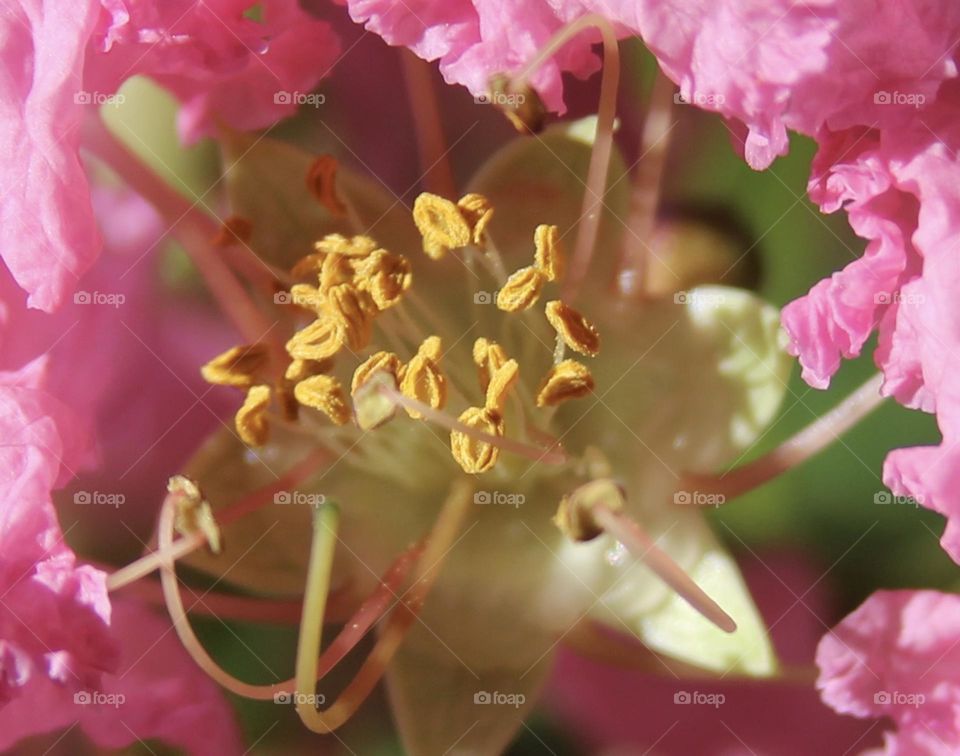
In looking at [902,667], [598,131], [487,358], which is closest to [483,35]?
[598,131]

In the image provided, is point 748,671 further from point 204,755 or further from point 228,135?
point 228,135

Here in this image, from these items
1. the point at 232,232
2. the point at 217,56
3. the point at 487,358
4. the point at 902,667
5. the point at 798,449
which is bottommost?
the point at 902,667

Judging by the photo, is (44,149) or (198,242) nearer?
(44,149)

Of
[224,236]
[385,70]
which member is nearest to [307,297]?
[224,236]

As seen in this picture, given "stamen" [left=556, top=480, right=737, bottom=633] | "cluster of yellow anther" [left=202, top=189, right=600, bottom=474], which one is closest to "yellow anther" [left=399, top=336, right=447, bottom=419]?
"cluster of yellow anther" [left=202, top=189, right=600, bottom=474]

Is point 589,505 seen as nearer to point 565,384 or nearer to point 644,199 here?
point 565,384

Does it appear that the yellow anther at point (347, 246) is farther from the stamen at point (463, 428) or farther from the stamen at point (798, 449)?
the stamen at point (798, 449)
